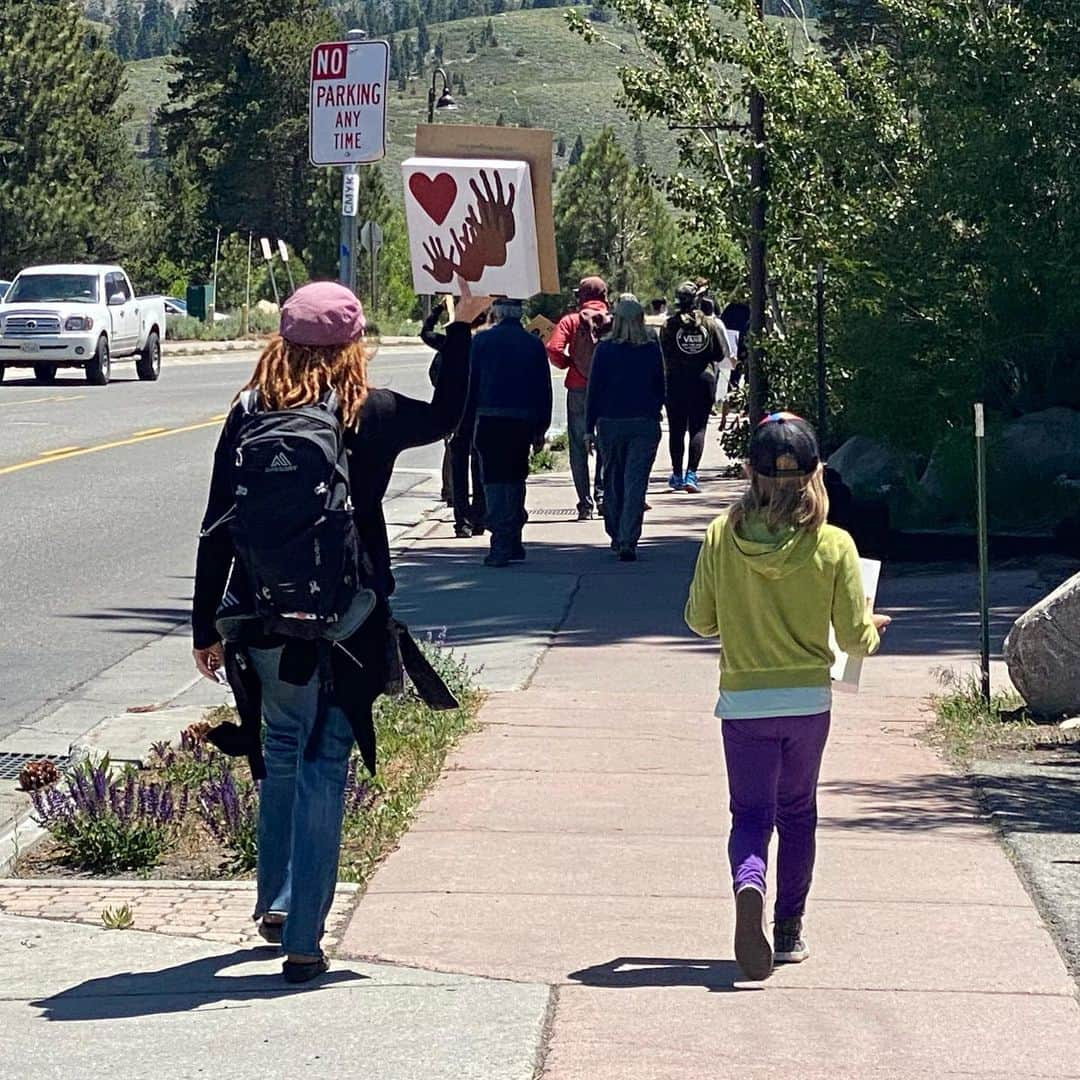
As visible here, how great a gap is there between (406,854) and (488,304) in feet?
6.03

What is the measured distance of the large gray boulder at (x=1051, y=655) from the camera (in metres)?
9.27

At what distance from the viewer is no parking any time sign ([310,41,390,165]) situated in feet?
31.9

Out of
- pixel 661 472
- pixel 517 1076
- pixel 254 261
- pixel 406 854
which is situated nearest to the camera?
pixel 517 1076

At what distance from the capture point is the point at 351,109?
9.78 m

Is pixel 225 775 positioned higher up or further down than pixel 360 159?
further down

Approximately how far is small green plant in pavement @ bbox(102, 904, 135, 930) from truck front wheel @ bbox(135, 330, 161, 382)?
105 ft

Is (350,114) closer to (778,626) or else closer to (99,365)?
(778,626)

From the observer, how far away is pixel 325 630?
17.6 ft

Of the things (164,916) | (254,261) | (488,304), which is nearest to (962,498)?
(488,304)

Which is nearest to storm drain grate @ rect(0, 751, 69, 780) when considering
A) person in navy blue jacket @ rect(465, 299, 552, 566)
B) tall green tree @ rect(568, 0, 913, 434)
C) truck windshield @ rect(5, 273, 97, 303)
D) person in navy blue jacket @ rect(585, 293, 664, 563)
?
person in navy blue jacket @ rect(465, 299, 552, 566)

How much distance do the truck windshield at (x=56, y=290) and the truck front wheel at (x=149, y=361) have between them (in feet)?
A: 6.18

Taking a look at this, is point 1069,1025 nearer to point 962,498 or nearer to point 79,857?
point 79,857

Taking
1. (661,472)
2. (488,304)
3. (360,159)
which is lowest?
(661,472)

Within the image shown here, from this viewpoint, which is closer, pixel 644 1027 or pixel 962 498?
pixel 644 1027
